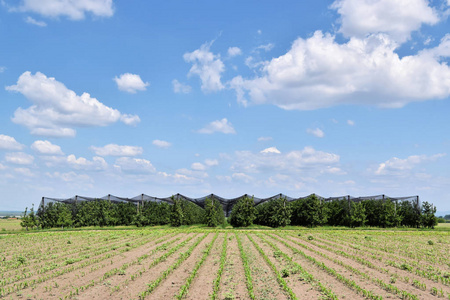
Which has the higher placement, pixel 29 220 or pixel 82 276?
pixel 29 220

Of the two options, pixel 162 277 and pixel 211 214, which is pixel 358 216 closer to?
pixel 211 214

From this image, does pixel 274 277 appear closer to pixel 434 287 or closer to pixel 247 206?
pixel 434 287

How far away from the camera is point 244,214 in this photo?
5928cm

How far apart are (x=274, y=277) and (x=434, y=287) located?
776cm

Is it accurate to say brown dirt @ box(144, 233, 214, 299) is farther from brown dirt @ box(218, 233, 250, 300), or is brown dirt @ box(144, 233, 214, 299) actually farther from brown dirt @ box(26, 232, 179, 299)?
brown dirt @ box(26, 232, 179, 299)

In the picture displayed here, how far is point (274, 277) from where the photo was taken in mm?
17922

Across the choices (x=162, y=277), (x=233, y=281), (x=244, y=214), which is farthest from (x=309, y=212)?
(x=162, y=277)

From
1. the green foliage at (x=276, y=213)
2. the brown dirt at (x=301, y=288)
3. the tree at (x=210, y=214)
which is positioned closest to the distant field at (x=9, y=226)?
the tree at (x=210, y=214)

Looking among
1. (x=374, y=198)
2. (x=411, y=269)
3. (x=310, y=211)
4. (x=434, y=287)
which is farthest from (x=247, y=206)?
(x=434, y=287)

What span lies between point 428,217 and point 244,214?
122ft

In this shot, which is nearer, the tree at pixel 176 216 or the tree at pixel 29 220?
the tree at pixel 29 220

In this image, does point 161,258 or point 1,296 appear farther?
point 161,258

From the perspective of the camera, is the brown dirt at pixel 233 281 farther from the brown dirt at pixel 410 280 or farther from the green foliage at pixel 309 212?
the green foliage at pixel 309 212

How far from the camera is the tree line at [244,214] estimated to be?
60.8m
